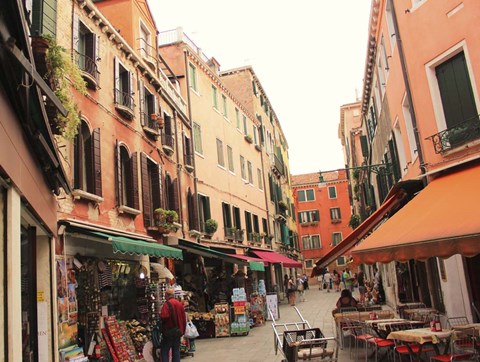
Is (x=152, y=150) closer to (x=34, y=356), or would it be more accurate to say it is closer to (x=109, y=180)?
(x=109, y=180)

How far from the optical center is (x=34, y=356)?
6391mm

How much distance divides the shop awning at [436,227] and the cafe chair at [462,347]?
1325 mm

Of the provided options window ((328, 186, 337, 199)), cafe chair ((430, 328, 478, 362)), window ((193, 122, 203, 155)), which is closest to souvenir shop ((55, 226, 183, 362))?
cafe chair ((430, 328, 478, 362))

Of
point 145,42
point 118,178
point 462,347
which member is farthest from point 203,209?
point 462,347

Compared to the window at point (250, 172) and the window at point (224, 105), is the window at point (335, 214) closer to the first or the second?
the window at point (250, 172)

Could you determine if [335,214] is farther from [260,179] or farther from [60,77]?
[60,77]

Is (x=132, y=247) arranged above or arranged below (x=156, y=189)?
below

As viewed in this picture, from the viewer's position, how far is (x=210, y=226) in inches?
741

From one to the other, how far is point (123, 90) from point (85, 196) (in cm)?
433

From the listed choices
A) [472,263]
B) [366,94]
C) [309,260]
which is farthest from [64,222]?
[309,260]

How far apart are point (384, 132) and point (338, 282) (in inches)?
932

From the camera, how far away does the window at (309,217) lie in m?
55.6

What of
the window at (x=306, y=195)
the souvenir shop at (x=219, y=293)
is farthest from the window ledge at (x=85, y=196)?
the window at (x=306, y=195)

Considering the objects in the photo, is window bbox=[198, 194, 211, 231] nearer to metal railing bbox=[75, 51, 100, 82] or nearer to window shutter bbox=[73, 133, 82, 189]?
metal railing bbox=[75, 51, 100, 82]
